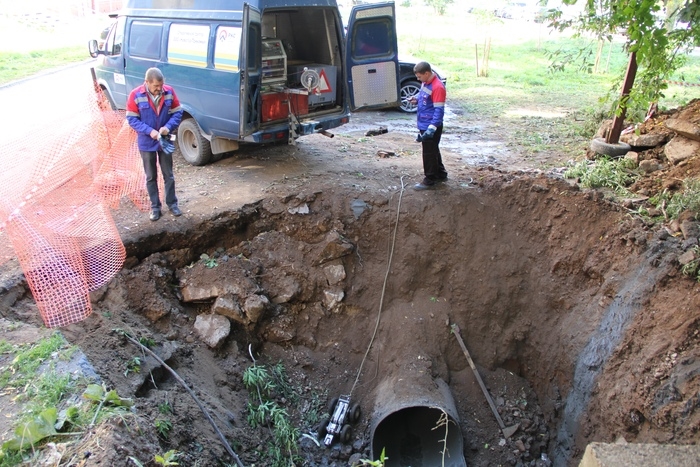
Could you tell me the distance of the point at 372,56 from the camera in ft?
25.0

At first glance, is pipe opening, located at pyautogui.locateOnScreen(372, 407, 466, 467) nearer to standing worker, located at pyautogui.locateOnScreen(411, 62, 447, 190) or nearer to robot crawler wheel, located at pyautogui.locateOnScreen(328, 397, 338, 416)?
robot crawler wheel, located at pyautogui.locateOnScreen(328, 397, 338, 416)

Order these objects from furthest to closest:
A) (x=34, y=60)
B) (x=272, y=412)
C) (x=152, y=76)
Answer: (x=34, y=60) → (x=152, y=76) → (x=272, y=412)

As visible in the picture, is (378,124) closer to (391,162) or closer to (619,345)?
(391,162)

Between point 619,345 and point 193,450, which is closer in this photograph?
point 193,450

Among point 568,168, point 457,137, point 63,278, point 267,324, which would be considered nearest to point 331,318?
point 267,324

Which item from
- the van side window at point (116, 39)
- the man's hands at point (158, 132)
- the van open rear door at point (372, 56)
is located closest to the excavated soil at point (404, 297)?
the man's hands at point (158, 132)

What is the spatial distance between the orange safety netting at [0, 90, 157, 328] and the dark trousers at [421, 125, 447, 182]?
367 centimetres

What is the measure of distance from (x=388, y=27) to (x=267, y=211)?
11.0 feet

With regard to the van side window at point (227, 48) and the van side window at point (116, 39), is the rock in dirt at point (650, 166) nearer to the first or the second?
the van side window at point (227, 48)

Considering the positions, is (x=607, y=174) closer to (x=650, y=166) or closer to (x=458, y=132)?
(x=650, y=166)

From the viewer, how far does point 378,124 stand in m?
10.6

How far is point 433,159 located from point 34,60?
51.9 ft

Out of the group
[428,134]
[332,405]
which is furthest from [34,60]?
[332,405]

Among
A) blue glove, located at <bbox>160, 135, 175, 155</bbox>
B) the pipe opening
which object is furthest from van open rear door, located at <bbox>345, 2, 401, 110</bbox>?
the pipe opening
